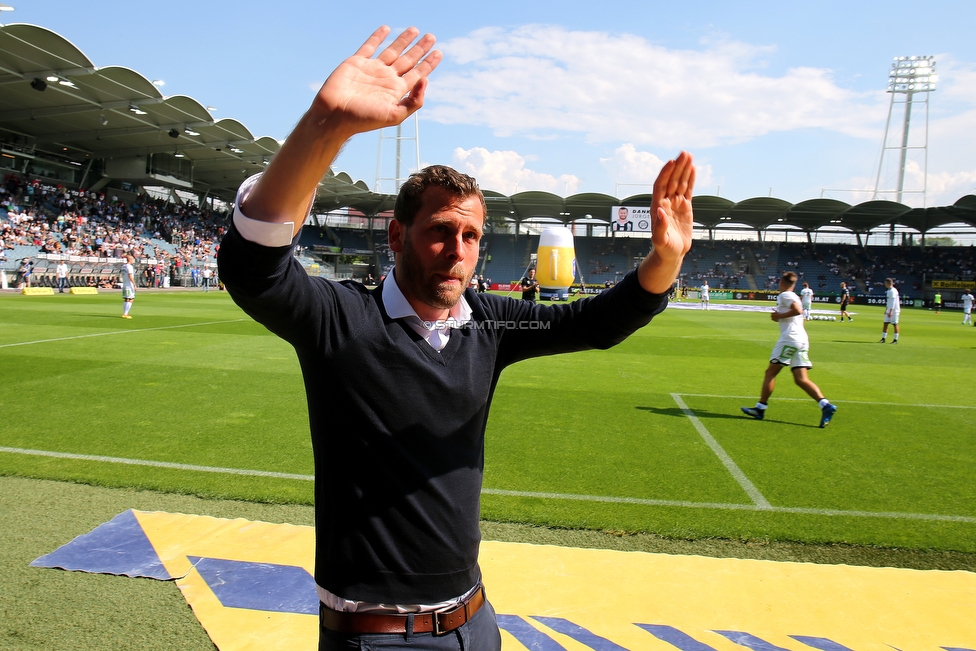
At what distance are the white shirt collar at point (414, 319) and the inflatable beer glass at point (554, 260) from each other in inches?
1062

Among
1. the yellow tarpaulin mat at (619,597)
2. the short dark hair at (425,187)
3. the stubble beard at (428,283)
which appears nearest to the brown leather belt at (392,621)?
the stubble beard at (428,283)

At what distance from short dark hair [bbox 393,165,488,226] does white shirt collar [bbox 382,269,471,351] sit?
200 millimetres

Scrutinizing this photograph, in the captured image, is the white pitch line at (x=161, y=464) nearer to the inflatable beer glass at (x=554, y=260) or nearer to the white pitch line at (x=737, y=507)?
the white pitch line at (x=737, y=507)

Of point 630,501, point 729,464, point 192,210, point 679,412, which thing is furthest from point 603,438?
point 192,210

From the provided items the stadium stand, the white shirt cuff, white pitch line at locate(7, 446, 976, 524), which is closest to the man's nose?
the white shirt cuff

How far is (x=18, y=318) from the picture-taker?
57.1ft

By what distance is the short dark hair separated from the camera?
180 centimetres

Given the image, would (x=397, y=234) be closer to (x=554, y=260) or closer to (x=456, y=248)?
(x=456, y=248)

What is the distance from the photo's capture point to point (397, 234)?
6.16ft

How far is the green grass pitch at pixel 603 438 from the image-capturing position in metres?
5.27

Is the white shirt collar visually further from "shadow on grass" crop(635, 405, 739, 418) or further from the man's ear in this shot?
"shadow on grass" crop(635, 405, 739, 418)

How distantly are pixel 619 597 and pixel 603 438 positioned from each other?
3557mm

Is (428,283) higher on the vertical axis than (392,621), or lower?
higher

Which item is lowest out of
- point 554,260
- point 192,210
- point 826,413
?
point 826,413
